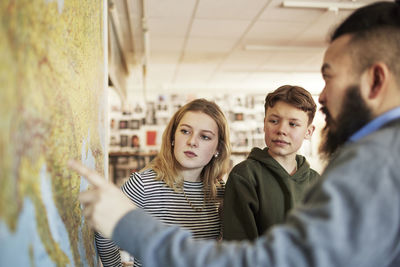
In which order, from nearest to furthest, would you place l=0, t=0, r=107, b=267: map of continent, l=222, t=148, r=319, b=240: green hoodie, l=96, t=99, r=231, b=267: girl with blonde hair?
1. l=0, t=0, r=107, b=267: map of continent
2. l=222, t=148, r=319, b=240: green hoodie
3. l=96, t=99, r=231, b=267: girl with blonde hair

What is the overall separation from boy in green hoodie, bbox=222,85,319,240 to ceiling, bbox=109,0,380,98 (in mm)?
2435

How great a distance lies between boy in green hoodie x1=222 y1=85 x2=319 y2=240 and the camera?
149cm

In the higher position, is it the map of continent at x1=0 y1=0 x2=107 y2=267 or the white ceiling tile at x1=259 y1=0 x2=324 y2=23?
the white ceiling tile at x1=259 y1=0 x2=324 y2=23

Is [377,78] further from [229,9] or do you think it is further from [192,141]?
[229,9]

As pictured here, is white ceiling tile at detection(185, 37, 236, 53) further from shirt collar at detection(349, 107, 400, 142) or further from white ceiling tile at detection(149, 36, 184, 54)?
shirt collar at detection(349, 107, 400, 142)

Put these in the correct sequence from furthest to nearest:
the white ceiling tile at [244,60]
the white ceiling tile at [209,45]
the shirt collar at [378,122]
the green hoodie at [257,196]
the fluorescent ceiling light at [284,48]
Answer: the white ceiling tile at [244,60] < the fluorescent ceiling light at [284,48] < the white ceiling tile at [209,45] < the green hoodie at [257,196] < the shirt collar at [378,122]

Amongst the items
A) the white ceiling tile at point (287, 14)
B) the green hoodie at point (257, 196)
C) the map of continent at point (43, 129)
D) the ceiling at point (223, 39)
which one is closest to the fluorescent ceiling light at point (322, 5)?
the ceiling at point (223, 39)

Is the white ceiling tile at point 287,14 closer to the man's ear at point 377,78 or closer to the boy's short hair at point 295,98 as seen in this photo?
the boy's short hair at point 295,98

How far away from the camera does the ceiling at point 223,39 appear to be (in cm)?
400

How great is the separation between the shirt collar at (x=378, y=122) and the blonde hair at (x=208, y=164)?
98 cm

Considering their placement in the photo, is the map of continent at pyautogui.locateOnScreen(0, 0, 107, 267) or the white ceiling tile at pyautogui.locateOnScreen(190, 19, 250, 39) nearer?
the map of continent at pyautogui.locateOnScreen(0, 0, 107, 267)

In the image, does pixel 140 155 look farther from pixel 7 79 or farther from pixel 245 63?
pixel 7 79

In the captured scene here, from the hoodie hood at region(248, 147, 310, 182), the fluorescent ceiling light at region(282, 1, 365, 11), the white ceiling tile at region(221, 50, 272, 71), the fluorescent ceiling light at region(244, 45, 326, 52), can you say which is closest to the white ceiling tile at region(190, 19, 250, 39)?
the fluorescent ceiling light at region(244, 45, 326, 52)

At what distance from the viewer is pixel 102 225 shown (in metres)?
0.74
